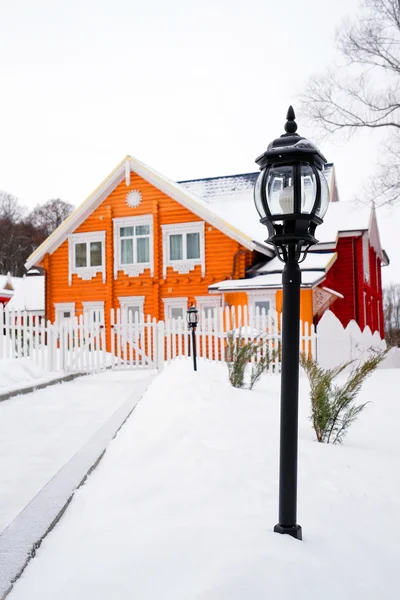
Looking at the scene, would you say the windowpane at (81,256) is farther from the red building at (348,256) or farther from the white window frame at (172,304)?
the red building at (348,256)

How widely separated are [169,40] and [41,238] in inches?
1876

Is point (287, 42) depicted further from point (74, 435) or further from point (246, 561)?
point (246, 561)

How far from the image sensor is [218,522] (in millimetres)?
2863

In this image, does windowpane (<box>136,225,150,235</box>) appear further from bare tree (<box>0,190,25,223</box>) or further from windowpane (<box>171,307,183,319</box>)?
bare tree (<box>0,190,25,223</box>)

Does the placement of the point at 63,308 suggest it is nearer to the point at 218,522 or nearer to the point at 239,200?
the point at 239,200

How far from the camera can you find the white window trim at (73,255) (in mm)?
21031

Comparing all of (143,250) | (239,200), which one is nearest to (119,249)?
(143,250)

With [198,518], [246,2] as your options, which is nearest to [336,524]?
[198,518]

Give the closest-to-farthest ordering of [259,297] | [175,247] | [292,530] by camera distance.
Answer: [292,530] → [259,297] → [175,247]

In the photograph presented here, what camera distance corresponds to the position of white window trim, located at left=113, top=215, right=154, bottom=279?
20438mm

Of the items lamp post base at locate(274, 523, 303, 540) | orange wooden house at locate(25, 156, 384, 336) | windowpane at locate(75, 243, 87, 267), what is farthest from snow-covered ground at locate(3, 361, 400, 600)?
windowpane at locate(75, 243, 87, 267)

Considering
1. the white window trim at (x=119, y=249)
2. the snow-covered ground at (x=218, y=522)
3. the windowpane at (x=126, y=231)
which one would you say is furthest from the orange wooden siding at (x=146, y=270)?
the snow-covered ground at (x=218, y=522)

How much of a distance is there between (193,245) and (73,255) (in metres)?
4.97

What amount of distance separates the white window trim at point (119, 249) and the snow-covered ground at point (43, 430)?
1006cm
